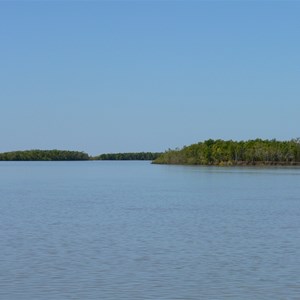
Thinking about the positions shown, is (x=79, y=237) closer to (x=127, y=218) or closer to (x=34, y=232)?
(x=34, y=232)

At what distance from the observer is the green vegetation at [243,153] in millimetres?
168750

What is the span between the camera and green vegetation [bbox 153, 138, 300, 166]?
168750mm

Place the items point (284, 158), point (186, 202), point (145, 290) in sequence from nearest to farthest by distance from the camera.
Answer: point (145, 290)
point (186, 202)
point (284, 158)

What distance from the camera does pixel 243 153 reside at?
6806 inches

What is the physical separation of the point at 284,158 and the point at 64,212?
141 m

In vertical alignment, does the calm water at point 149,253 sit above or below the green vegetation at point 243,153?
below

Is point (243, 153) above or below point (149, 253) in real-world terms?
above

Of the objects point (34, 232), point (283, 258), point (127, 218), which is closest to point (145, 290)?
point (283, 258)

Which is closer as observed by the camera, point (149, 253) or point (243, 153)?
point (149, 253)

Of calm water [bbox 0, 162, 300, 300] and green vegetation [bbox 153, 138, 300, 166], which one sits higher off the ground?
green vegetation [bbox 153, 138, 300, 166]

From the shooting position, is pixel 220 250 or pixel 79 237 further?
pixel 79 237

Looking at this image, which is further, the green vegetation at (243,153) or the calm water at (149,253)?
the green vegetation at (243,153)

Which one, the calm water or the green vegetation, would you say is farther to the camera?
the green vegetation

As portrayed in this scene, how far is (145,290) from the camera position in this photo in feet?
52.1
